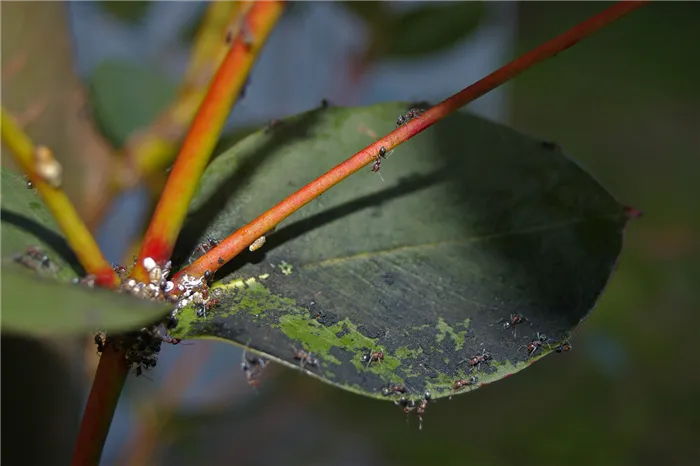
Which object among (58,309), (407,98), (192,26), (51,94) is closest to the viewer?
(58,309)

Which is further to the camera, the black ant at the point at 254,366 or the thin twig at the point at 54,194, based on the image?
the black ant at the point at 254,366

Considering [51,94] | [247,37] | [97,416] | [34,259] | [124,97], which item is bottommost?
[97,416]

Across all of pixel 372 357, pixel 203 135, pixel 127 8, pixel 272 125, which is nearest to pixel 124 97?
pixel 127 8

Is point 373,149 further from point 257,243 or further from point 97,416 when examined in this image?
point 97,416

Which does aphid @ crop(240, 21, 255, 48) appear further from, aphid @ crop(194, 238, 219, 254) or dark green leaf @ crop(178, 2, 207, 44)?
dark green leaf @ crop(178, 2, 207, 44)

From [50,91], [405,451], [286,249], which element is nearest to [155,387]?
[405,451]

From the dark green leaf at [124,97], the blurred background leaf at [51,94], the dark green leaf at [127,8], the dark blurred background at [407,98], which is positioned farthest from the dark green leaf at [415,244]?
the dark green leaf at [127,8]

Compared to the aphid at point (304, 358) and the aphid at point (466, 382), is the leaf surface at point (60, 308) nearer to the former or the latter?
the aphid at point (304, 358)
